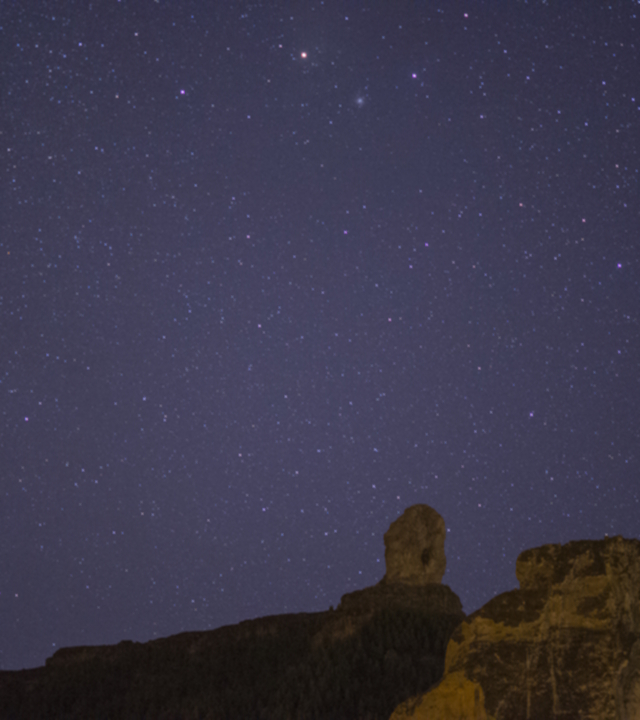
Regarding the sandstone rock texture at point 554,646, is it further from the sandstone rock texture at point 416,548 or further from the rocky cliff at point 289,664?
the sandstone rock texture at point 416,548

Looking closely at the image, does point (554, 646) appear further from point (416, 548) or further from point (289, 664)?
point (416, 548)

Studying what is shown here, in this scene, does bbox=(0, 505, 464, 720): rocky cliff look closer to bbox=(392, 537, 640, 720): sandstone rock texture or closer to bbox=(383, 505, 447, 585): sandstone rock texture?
bbox=(383, 505, 447, 585): sandstone rock texture

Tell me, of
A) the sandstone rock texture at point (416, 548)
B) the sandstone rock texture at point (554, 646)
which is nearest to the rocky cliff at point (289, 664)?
the sandstone rock texture at point (416, 548)

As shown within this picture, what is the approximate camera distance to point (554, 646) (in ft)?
29.9

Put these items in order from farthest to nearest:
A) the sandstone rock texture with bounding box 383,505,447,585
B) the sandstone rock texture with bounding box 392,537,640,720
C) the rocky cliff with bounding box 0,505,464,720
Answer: the sandstone rock texture with bounding box 383,505,447,585 < the rocky cliff with bounding box 0,505,464,720 < the sandstone rock texture with bounding box 392,537,640,720

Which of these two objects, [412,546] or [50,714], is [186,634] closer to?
[50,714]

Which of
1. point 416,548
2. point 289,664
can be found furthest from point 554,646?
point 416,548

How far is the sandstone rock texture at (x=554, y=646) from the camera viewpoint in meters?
8.64

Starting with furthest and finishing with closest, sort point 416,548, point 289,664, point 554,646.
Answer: point 416,548 < point 289,664 < point 554,646

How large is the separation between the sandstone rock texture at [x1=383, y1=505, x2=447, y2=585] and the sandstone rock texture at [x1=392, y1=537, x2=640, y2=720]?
47.1 metres

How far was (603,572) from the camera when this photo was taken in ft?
30.7

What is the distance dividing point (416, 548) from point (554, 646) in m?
48.3

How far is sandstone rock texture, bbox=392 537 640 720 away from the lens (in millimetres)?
8641

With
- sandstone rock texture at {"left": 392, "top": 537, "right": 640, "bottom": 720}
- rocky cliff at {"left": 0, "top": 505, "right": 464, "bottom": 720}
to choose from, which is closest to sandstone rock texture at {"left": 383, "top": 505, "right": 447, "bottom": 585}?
rocky cliff at {"left": 0, "top": 505, "right": 464, "bottom": 720}
